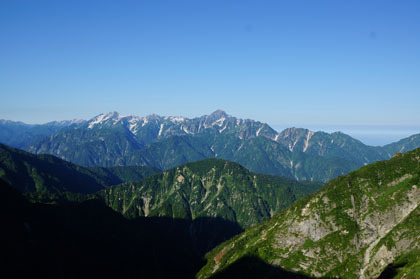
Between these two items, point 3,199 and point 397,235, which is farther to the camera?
point 3,199

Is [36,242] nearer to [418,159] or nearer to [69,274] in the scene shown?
[69,274]

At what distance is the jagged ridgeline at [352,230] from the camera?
154875 millimetres

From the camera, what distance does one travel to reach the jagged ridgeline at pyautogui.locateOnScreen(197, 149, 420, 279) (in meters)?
155

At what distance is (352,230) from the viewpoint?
566ft

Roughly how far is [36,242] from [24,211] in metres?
27.9

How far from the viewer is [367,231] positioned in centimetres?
17000

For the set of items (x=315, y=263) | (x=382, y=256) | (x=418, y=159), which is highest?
(x=418, y=159)

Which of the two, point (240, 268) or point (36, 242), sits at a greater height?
point (36, 242)

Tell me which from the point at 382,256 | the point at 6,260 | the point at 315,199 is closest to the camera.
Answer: the point at 6,260

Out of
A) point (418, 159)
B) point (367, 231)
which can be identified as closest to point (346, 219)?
point (367, 231)

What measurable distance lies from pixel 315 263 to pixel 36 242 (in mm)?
162151

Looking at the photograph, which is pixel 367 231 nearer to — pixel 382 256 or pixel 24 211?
pixel 382 256

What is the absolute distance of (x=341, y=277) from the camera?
513ft

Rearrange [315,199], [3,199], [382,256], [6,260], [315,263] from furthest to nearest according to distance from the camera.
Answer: [315,199] → [3,199] → [315,263] → [382,256] → [6,260]
